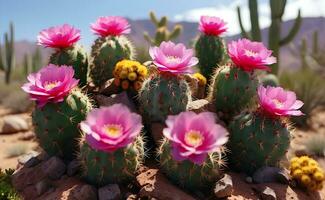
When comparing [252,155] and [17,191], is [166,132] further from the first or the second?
[17,191]

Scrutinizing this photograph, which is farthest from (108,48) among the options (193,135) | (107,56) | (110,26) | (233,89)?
(193,135)

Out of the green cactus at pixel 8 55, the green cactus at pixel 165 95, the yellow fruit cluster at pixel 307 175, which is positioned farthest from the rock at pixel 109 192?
the green cactus at pixel 8 55

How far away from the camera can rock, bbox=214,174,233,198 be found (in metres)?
3.14

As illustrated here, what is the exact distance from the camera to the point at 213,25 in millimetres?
4629

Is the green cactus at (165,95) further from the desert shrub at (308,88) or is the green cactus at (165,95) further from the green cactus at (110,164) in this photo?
the desert shrub at (308,88)

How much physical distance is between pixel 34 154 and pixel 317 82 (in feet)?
32.8

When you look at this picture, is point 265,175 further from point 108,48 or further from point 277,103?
point 108,48

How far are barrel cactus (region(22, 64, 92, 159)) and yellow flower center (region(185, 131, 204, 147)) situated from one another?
3.62 ft

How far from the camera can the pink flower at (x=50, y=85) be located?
3.30 metres

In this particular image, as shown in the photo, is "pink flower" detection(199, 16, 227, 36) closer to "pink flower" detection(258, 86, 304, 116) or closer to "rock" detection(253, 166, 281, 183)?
"pink flower" detection(258, 86, 304, 116)

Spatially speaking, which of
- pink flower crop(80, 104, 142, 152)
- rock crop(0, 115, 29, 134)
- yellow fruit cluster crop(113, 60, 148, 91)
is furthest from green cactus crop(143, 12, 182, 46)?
pink flower crop(80, 104, 142, 152)

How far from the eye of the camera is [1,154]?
351 inches

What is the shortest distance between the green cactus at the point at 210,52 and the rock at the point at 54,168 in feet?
6.24

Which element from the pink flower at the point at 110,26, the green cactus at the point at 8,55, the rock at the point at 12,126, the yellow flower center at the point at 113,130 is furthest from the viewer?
the green cactus at the point at 8,55
